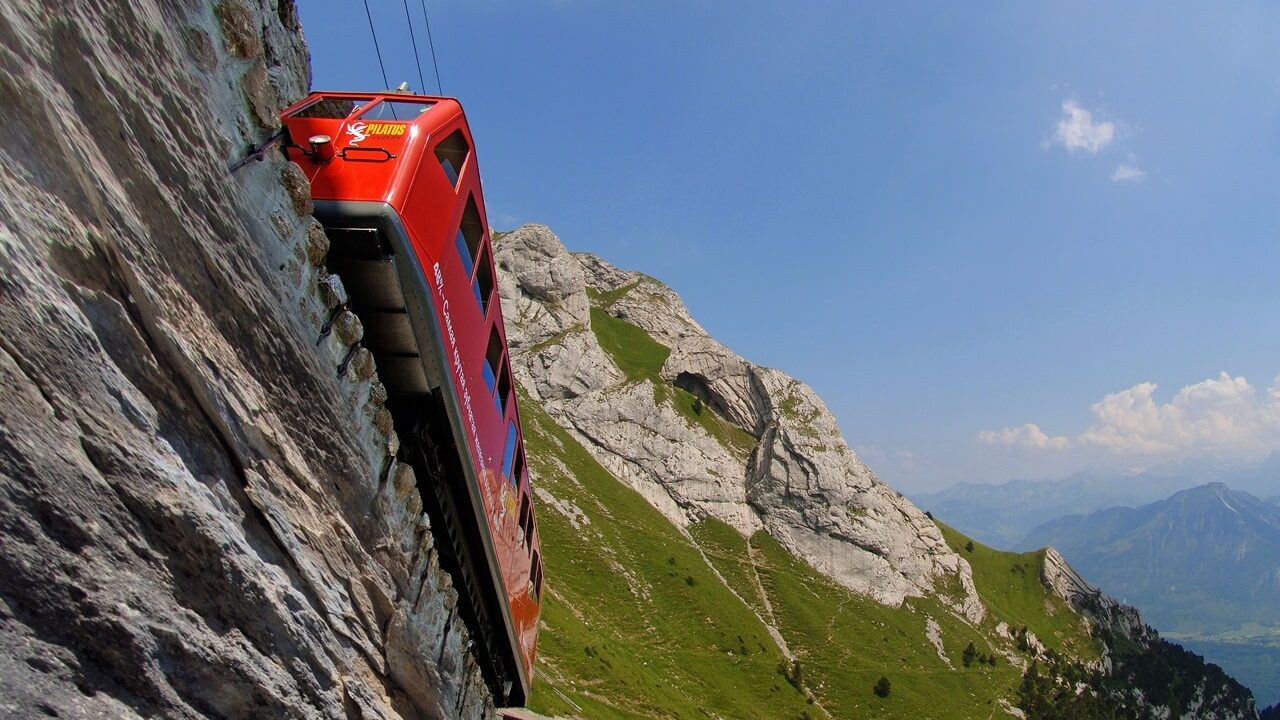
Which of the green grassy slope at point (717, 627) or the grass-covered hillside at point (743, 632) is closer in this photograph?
the green grassy slope at point (717, 627)

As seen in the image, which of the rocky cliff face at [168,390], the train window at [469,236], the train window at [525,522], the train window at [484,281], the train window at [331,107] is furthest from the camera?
the train window at [525,522]

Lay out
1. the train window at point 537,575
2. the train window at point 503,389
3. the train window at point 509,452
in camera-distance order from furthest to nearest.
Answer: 1. the train window at point 537,575
2. the train window at point 509,452
3. the train window at point 503,389

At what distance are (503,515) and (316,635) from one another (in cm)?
605

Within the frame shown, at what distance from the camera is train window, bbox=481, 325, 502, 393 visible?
11047 millimetres

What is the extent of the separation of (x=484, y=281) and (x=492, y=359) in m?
1.53

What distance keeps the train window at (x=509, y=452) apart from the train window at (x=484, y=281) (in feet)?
11.2

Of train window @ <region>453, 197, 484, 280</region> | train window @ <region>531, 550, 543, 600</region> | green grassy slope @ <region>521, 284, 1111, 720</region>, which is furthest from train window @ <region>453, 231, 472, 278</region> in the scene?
green grassy slope @ <region>521, 284, 1111, 720</region>

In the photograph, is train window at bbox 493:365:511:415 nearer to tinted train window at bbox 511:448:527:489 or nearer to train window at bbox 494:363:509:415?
train window at bbox 494:363:509:415

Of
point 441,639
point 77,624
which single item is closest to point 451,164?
point 77,624

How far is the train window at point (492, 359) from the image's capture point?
11.0 metres

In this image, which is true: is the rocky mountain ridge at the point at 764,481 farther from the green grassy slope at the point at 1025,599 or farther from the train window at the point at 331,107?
the train window at the point at 331,107

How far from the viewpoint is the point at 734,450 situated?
12862 cm

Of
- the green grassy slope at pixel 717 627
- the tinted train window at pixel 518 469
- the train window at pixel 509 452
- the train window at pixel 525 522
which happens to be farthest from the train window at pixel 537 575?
the green grassy slope at pixel 717 627

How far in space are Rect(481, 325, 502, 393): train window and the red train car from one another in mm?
24
